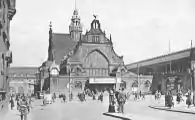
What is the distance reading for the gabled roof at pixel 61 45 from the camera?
290ft

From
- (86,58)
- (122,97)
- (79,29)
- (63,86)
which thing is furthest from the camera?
(79,29)

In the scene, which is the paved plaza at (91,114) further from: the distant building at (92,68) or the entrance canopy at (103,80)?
the entrance canopy at (103,80)

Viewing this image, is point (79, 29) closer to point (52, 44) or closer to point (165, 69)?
point (52, 44)

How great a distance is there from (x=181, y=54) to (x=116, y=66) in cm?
1512

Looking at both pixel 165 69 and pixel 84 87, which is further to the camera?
pixel 165 69

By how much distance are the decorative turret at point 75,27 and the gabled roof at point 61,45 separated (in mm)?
9405

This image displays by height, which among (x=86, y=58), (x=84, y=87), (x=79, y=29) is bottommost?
(x=84, y=87)

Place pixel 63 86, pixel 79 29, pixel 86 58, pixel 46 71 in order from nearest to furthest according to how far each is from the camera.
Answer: pixel 63 86 → pixel 86 58 → pixel 46 71 → pixel 79 29

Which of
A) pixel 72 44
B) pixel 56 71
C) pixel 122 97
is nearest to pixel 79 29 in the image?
pixel 72 44

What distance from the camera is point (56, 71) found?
74.8 m

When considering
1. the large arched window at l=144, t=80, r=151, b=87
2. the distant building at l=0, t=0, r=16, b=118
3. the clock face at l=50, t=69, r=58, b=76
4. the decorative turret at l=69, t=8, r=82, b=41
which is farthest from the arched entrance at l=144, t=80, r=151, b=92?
the distant building at l=0, t=0, r=16, b=118

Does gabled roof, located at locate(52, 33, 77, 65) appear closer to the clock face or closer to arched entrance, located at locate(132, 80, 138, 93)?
the clock face

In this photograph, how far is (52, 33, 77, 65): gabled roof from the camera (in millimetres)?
88306

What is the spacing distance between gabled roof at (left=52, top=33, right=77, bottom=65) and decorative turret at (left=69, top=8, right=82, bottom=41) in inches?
370
